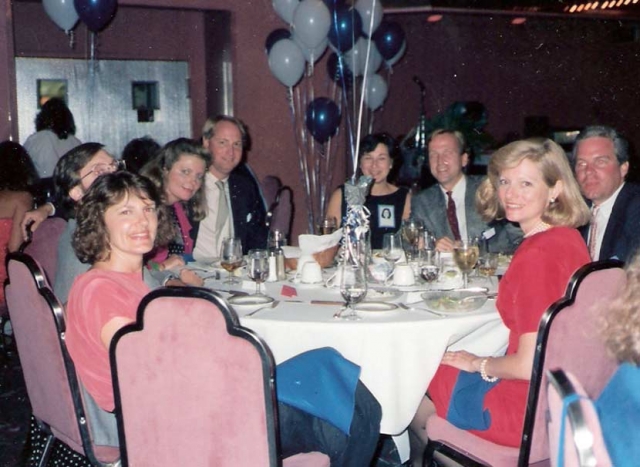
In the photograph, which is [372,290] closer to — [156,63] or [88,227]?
[88,227]

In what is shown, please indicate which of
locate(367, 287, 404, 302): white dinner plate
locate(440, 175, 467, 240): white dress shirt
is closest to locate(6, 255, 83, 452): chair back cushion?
locate(367, 287, 404, 302): white dinner plate

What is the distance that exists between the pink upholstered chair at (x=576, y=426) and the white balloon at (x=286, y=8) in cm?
588

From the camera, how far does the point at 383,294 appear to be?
9.18 feet

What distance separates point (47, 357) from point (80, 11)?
4338 mm

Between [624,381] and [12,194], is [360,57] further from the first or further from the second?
[624,381]

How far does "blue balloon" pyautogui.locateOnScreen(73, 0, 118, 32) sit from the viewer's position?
19.2ft

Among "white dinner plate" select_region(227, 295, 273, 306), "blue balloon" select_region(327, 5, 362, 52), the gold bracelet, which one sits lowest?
the gold bracelet

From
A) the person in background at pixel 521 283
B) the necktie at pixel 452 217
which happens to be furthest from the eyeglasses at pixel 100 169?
the necktie at pixel 452 217

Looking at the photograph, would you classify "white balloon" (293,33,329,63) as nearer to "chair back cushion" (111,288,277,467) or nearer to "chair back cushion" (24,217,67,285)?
"chair back cushion" (24,217,67,285)

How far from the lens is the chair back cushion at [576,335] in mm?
1936

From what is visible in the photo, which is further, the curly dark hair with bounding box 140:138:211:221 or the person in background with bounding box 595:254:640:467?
the curly dark hair with bounding box 140:138:211:221

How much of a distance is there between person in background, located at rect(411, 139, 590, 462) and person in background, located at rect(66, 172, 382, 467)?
0.31m

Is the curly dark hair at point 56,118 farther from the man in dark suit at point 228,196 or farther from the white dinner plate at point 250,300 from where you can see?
the white dinner plate at point 250,300

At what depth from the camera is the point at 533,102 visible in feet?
35.2
